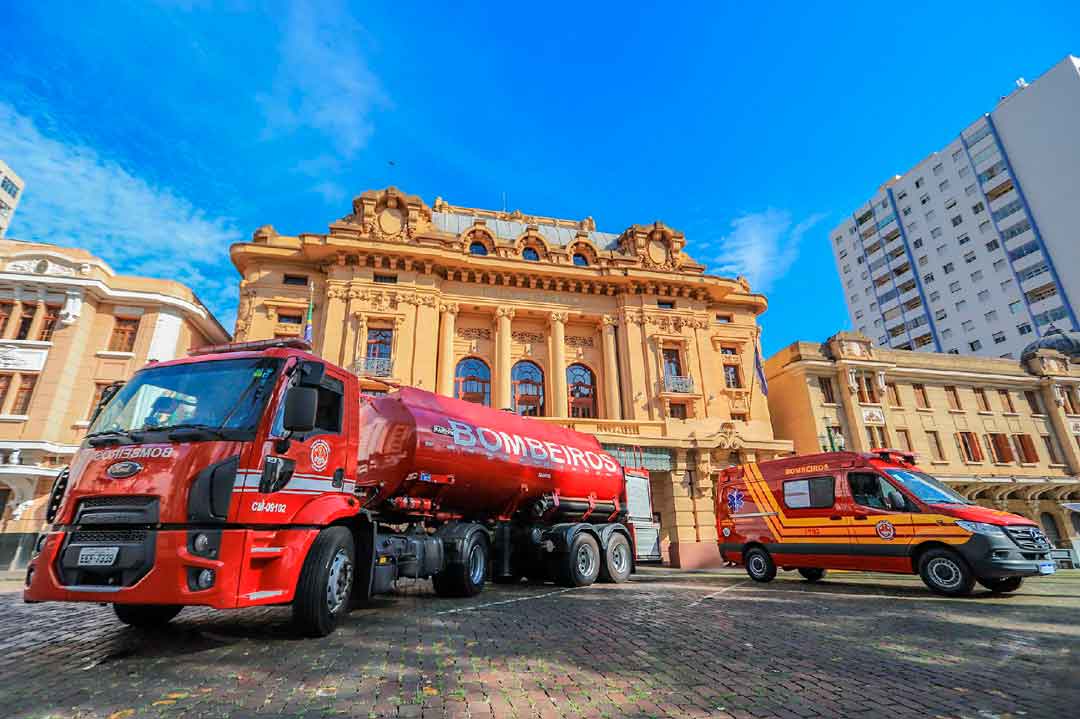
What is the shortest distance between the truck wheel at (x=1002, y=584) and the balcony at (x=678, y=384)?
17278mm

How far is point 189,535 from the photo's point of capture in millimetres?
4652

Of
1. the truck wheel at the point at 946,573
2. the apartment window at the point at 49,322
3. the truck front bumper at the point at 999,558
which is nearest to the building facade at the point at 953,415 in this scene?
the truck wheel at the point at 946,573

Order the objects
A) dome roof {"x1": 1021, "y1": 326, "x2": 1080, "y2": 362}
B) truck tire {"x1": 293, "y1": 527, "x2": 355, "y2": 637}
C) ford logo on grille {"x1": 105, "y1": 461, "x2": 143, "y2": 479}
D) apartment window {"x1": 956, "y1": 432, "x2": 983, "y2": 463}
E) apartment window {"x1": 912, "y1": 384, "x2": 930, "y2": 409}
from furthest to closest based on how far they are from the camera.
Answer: dome roof {"x1": 1021, "y1": 326, "x2": 1080, "y2": 362} < apartment window {"x1": 912, "y1": 384, "x2": 930, "y2": 409} < apartment window {"x1": 956, "y1": 432, "x2": 983, "y2": 463} < truck tire {"x1": 293, "y1": 527, "x2": 355, "y2": 637} < ford logo on grille {"x1": 105, "y1": 461, "x2": 143, "y2": 479}

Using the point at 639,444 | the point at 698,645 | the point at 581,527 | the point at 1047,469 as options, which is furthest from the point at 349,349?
the point at 1047,469

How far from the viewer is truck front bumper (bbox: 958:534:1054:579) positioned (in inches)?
347

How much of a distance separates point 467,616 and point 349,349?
62.3ft

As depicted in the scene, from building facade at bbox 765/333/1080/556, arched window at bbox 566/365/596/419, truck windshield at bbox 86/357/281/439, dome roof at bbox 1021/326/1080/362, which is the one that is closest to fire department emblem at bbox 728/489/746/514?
truck windshield at bbox 86/357/281/439

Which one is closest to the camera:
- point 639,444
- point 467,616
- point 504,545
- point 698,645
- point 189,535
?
point 189,535

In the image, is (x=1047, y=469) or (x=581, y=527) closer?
(x=581, y=527)

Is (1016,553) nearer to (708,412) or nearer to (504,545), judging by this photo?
(504,545)

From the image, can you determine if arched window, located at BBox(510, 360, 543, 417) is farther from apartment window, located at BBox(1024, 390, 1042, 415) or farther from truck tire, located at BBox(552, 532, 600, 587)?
apartment window, located at BBox(1024, 390, 1042, 415)

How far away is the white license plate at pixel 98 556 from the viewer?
4.59 m

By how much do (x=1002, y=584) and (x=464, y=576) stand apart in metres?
10.5

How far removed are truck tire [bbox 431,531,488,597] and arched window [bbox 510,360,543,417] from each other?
16514 mm
